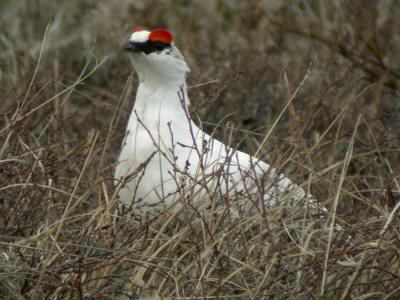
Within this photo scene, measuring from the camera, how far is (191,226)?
3.80 meters

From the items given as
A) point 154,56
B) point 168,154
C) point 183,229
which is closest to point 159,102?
point 154,56

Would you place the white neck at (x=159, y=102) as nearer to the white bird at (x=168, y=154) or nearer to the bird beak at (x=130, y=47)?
the white bird at (x=168, y=154)

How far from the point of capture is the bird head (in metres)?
4.82

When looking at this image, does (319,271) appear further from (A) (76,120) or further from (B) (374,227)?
(A) (76,120)

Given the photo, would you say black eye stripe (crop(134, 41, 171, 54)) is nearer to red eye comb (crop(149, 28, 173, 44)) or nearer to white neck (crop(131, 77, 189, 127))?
red eye comb (crop(149, 28, 173, 44))

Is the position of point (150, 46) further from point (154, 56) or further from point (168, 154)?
point (168, 154)

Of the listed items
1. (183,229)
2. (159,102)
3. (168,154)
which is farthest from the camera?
(159,102)

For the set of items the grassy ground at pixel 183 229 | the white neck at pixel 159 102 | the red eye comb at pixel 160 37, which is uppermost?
the red eye comb at pixel 160 37

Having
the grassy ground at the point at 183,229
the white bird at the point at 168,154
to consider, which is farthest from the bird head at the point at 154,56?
the grassy ground at the point at 183,229

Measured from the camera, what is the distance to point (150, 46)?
484 cm

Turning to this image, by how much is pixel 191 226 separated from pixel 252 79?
9.27 feet

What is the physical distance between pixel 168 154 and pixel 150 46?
25.0 inches

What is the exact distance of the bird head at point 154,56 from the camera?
190 inches

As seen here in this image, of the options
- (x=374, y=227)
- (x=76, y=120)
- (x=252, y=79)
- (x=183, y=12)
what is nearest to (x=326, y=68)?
(x=252, y=79)
